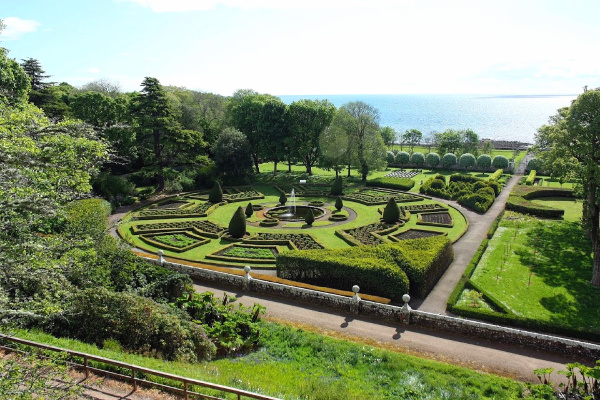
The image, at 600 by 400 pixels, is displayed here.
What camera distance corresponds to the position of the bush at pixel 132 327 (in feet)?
49.9

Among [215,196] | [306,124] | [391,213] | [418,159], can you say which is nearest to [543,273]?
[391,213]

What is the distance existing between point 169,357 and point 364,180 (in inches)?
1764

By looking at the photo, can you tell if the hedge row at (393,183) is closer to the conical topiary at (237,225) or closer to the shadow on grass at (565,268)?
Result: the shadow on grass at (565,268)

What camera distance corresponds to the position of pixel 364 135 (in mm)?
55719

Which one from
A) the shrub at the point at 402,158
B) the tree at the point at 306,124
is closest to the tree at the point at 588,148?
the tree at the point at 306,124

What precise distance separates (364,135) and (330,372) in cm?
4385

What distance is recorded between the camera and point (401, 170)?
2616 inches

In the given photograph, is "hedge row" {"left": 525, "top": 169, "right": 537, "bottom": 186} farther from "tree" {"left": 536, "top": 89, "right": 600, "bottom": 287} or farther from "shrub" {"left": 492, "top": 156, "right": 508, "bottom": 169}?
"tree" {"left": 536, "top": 89, "right": 600, "bottom": 287}

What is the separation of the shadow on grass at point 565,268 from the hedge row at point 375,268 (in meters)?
6.17

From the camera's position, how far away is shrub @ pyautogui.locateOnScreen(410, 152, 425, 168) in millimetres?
69000

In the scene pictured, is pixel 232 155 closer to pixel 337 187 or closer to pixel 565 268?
pixel 337 187

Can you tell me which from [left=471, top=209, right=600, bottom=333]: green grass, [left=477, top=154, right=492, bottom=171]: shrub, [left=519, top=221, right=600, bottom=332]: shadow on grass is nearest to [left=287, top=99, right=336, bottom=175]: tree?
[left=477, top=154, right=492, bottom=171]: shrub

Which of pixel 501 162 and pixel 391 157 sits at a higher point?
pixel 391 157

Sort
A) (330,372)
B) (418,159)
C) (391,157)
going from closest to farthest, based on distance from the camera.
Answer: (330,372), (418,159), (391,157)
